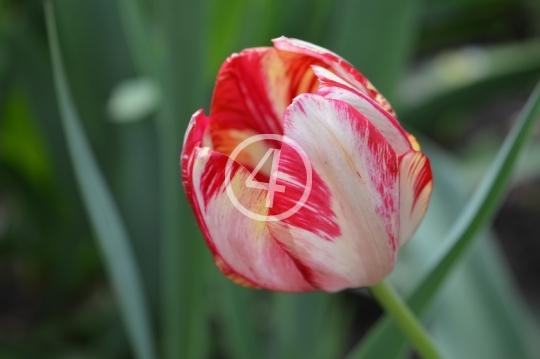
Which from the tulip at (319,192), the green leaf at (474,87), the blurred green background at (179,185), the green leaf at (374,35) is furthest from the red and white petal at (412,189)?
the green leaf at (474,87)

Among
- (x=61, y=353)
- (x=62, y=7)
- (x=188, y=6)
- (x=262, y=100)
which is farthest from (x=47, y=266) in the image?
(x=262, y=100)

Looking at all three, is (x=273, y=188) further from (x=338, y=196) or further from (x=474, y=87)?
(x=474, y=87)

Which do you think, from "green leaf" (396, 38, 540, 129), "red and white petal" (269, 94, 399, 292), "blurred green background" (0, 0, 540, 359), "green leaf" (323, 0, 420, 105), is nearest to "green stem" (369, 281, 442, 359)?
"red and white petal" (269, 94, 399, 292)

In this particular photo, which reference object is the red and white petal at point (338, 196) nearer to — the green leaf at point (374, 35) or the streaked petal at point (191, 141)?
the streaked petal at point (191, 141)

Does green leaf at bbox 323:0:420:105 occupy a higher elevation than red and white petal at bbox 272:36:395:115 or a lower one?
lower

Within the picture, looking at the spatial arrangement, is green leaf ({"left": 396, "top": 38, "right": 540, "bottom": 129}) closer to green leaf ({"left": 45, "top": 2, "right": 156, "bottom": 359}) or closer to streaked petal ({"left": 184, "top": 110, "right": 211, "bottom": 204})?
green leaf ({"left": 45, "top": 2, "right": 156, "bottom": 359})

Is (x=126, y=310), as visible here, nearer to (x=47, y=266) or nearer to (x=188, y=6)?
(x=188, y=6)

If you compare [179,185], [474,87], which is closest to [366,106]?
[179,185]
